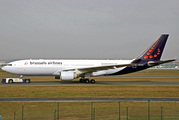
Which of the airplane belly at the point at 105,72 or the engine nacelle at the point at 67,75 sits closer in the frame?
the engine nacelle at the point at 67,75

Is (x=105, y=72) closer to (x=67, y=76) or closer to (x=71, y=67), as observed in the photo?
(x=71, y=67)

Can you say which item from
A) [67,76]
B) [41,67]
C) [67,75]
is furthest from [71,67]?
[41,67]

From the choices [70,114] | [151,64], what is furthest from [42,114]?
[151,64]

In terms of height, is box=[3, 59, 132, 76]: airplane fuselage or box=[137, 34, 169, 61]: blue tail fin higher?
box=[137, 34, 169, 61]: blue tail fin

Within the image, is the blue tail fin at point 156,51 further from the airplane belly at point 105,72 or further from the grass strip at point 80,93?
the grass strip at point 80,93

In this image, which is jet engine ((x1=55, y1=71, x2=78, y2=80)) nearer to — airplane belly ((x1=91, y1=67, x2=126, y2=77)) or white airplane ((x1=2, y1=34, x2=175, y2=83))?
white airplane ((x1=2, y1=34, x2=175, y2=83))

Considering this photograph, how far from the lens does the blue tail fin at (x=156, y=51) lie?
41912mm

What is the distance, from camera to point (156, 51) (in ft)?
138

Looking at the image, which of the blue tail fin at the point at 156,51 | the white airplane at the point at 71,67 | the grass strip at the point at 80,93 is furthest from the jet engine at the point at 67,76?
the blue tail fin at the point at 156,51

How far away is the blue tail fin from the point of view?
41912 mm

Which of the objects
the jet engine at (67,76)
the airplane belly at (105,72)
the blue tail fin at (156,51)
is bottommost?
the jet engine at (67,76)

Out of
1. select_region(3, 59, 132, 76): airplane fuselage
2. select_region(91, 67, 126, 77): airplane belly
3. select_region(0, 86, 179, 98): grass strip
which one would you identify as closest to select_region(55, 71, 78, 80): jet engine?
select_region(3, 59, 132, 76): airplane fuselage

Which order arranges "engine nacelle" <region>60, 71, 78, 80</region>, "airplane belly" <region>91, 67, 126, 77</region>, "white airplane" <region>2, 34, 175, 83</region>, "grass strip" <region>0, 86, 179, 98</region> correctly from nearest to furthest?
"grass strip" <region>0, 86, 179, 98</region>
"engine nacelle" <region>60, 71, 78, 80</region>
"white airplane" <region>2, 34, 175, 83</region>
"airplane belly" <region>91, 67, 126, 77</region>

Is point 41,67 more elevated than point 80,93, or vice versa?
point 41,67
